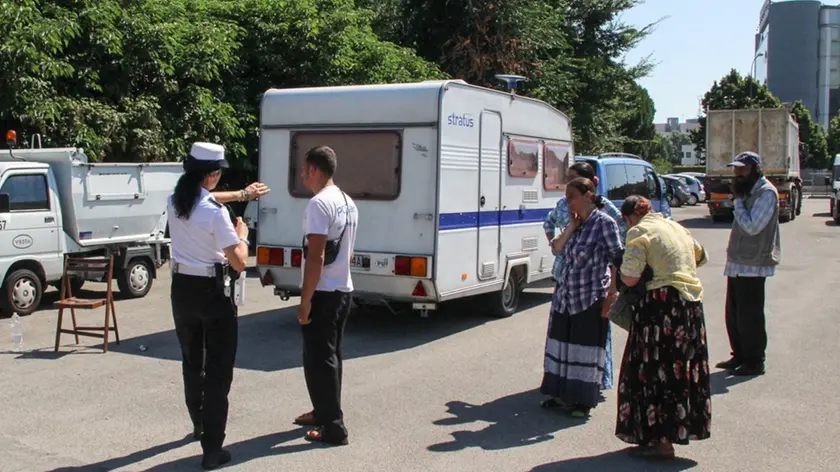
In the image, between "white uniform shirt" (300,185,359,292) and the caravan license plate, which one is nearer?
"white uniform shirt" (300,185,359,292)

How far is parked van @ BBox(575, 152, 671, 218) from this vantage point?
13578mm

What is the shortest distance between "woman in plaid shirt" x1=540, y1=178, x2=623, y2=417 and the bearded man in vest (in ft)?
6.05

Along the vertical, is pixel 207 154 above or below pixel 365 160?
below

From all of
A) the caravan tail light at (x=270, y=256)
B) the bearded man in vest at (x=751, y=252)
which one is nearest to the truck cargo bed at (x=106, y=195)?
the caravan tail light at (x=270, y=256)

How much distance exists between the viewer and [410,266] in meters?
9.07

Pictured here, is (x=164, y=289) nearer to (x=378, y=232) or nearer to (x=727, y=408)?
(x=378, y=232)

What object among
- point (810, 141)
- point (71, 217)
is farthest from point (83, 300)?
point (810, 141)

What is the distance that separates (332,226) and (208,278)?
2.73 feet

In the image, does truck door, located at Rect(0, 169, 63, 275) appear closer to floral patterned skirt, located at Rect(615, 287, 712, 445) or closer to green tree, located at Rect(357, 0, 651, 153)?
floral patterned skirt, located at Rect(615, 287, 712, 445)

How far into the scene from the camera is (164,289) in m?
13.7

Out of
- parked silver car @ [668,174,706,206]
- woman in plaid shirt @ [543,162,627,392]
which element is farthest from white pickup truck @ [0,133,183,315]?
parked silver car @ [668,174,706,206]

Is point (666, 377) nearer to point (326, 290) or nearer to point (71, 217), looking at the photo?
point (326, 290)

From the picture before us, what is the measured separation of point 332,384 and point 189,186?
1557 mm

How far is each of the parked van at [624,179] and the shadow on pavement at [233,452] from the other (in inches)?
327
